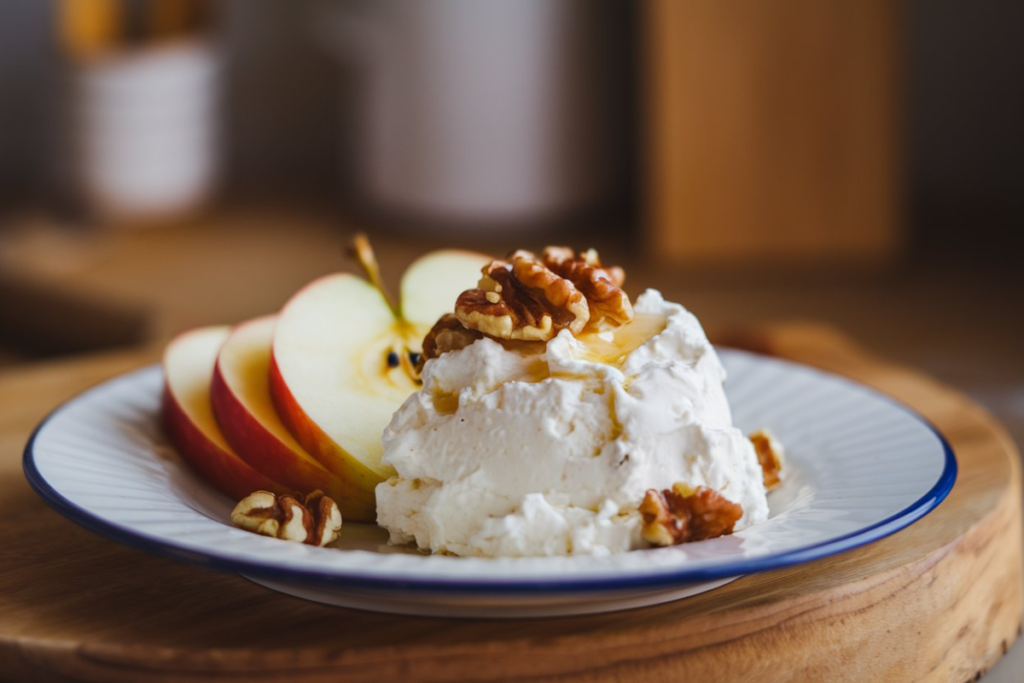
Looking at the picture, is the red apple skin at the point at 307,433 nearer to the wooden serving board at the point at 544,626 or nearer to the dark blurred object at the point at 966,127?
the wooden serving board at the point at 544,626

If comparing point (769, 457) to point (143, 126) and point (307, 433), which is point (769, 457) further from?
point (143, 126)

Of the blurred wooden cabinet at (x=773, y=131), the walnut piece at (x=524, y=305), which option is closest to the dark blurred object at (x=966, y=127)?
the blurred wooden cabinet at (x=773, y=131)

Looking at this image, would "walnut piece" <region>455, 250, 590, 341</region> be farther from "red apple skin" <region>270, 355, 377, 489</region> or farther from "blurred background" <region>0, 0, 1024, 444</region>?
"blurred background" <region>0, 0, 1024, 444</region>

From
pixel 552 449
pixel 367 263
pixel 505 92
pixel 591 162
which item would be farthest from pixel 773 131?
pixel 552 449

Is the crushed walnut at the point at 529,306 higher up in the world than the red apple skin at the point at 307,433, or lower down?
higher up

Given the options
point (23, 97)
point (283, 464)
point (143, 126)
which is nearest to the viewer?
point (283, 464)

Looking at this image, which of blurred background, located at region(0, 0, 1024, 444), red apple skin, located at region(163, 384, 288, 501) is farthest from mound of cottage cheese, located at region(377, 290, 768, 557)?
blurred background, located at region(0, 0, 1024, 444)

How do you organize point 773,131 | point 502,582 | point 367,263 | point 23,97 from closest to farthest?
point 502,582 < point 367,263 < point 773,131 < point 23,97
